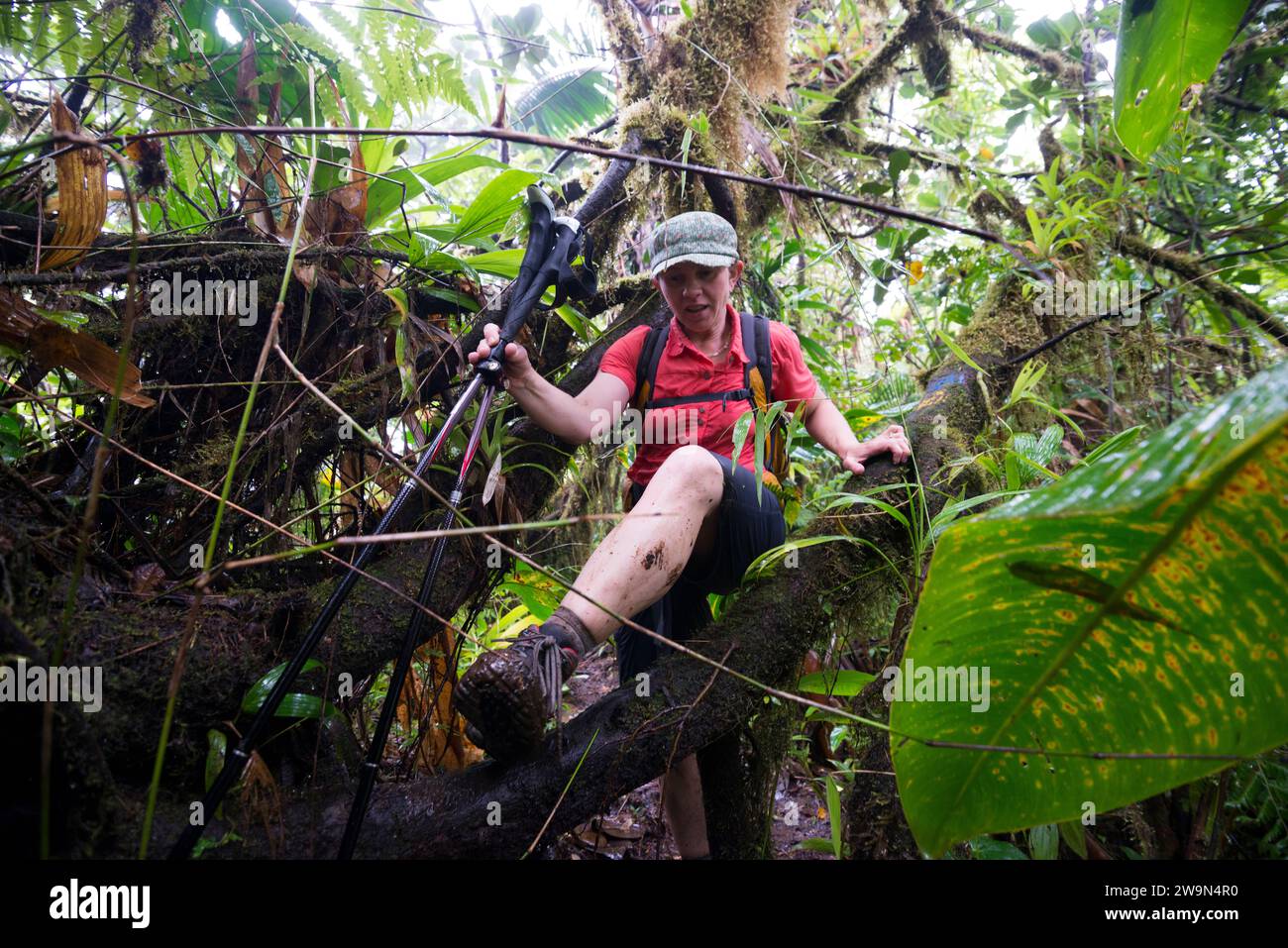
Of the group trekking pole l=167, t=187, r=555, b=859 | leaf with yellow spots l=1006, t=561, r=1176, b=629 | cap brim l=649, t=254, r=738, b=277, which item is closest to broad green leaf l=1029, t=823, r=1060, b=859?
leaf with yellow spots l=1006, t=561, r=1176, b=629

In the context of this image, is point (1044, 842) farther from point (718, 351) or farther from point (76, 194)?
point (76, 194)

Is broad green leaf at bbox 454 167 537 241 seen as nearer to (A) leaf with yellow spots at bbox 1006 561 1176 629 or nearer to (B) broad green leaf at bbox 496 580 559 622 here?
(B) broad green leaf at bbox 496 580 559 622

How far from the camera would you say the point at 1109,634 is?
2.46 feet

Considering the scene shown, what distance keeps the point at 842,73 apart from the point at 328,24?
2.66 meters

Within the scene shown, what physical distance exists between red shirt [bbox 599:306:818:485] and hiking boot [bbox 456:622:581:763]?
733 millimetres

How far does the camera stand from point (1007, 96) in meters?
3.25

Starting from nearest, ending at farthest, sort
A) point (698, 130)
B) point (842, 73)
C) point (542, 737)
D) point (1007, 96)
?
1. point (542, 737)
2. point (698, 130)
3. point (1007, 96)
4. point (842, 73)

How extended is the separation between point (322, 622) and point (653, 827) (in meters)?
1.47

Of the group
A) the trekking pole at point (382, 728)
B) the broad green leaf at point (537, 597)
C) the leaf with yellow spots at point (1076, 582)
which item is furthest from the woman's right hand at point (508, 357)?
the leaf with yellow spots at point (1076, 582)

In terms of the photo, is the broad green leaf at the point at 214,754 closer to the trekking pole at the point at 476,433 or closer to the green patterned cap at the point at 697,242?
the trekking pole at the point at 476,433

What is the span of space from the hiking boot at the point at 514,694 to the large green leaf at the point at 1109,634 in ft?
2.03

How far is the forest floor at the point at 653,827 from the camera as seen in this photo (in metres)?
1.80
